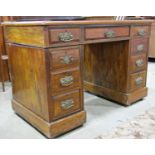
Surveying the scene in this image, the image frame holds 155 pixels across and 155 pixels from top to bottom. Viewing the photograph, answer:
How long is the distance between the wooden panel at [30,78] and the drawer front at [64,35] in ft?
0.38

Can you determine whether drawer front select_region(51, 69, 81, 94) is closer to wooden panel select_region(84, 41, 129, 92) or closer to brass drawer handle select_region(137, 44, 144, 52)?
wooden panel select_region(84, 41, 129, 92)

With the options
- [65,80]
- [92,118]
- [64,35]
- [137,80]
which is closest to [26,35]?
[64,35]

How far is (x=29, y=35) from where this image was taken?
1405 mm

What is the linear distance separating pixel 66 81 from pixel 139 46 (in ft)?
3.01

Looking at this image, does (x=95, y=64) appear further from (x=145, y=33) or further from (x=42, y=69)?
(x=42, y=69)

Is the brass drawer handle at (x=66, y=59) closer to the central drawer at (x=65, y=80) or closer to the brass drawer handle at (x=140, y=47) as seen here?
the central drawer at (x=65, y=80)

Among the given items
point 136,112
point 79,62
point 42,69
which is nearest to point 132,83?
point 136,112

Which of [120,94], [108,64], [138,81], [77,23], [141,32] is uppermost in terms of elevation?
[77,23]

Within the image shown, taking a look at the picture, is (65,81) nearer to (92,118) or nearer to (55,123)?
(55,123)

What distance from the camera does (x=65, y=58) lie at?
1.40 meters

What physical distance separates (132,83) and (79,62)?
76 cm

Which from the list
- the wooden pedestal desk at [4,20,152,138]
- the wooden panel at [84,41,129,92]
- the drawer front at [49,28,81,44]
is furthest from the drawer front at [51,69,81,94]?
the wooden panel at [84,41,129,92]

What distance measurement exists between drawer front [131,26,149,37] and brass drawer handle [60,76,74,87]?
79 centimetres

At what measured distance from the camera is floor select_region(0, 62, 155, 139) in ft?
5.03
